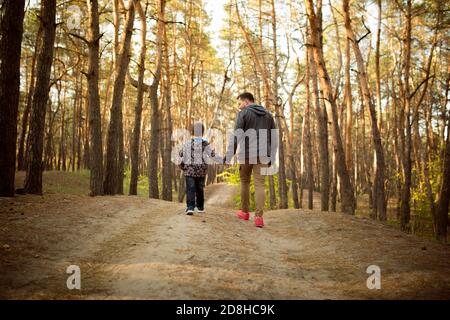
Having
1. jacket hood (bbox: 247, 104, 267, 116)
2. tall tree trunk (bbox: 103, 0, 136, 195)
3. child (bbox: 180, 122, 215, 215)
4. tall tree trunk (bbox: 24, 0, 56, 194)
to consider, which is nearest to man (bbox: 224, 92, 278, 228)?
jacket hood (bbox: 247, 104, 267, 116)

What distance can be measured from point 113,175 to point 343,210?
788 cm

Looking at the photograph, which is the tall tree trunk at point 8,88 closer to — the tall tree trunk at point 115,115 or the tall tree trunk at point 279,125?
Result: the tall tree trunk at point 115,115

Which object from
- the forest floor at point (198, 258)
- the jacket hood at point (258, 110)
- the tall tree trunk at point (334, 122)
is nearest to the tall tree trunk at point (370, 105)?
the tall tree trunk at point (334, 122)

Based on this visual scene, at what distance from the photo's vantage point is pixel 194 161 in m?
6.37

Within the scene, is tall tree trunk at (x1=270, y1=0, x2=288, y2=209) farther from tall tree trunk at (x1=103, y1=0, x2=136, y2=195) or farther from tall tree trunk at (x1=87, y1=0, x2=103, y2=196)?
tall tree trunk at (x1=87, y1=0, x2=103, y2=196)

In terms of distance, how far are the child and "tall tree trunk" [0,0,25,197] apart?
13.6 feet

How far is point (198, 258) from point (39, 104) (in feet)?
22.2

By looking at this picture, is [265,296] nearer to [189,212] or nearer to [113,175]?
[189,212]

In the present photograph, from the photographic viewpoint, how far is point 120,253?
377cm

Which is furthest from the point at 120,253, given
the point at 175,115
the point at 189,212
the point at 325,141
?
the point at 175,115

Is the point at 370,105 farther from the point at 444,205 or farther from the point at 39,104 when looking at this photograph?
the point at 39,104

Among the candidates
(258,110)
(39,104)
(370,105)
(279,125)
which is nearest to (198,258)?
(258,110)

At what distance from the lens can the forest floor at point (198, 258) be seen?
108 inches
